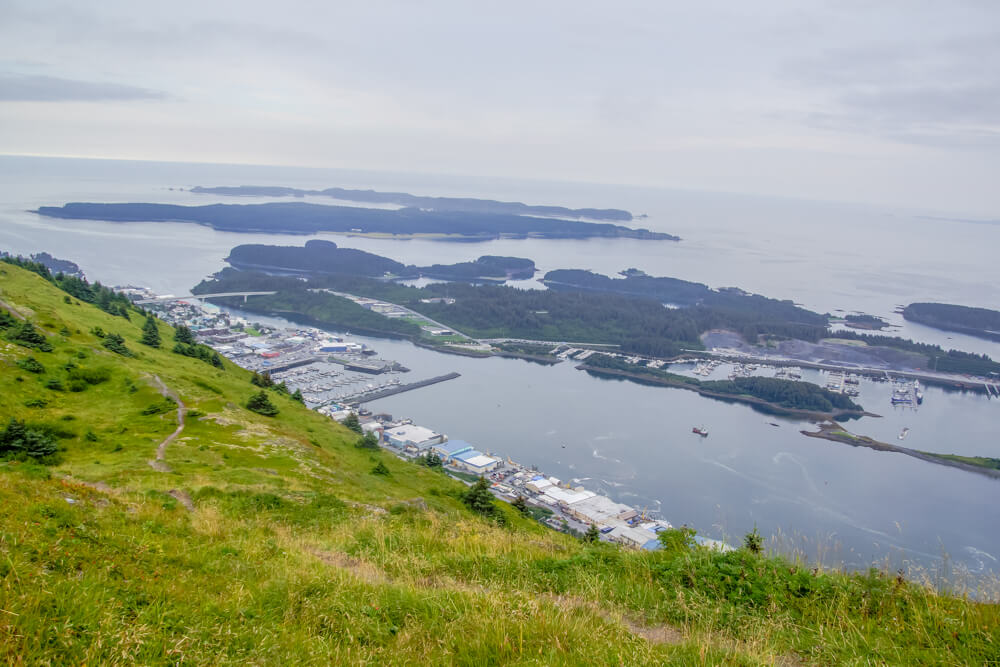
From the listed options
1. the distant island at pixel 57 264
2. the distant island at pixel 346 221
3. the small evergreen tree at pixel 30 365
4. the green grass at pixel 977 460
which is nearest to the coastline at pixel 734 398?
the green grass at pixel 977 460

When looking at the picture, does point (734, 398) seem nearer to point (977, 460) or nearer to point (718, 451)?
point (718, 451)

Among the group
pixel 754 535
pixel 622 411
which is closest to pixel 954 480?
pixel 622 411

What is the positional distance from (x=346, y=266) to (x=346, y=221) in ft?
191

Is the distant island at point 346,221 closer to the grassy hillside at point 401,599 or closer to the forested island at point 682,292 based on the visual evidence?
the forested island at point 682,292

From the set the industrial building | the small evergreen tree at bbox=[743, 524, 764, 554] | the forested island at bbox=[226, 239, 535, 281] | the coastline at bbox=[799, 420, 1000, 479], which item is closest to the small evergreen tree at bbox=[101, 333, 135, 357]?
the industrial building

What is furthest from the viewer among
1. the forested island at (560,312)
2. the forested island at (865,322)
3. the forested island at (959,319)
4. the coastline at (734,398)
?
the forested island at (959,319)

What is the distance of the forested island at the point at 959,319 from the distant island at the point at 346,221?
237 feet

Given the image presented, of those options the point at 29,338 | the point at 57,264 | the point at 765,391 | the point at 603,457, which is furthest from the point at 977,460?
the point at 57,264

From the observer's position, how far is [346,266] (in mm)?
89562

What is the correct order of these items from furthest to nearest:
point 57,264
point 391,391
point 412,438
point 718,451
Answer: point 57,264 < point 391,391 < point 718,451 < point 412,438

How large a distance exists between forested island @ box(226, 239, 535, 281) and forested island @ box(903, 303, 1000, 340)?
184 feet

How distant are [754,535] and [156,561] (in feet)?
15.7

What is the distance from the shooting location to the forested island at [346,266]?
8888cm

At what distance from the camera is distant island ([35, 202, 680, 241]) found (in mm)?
126562
